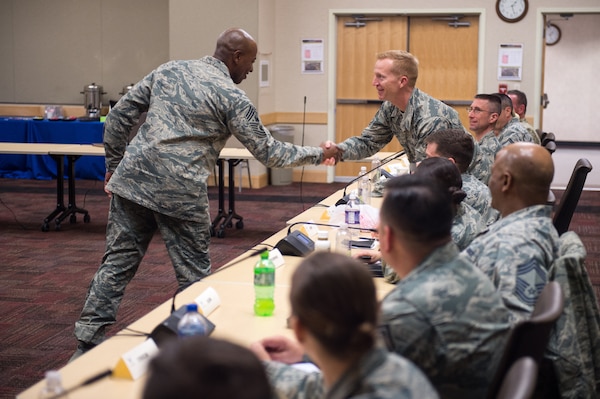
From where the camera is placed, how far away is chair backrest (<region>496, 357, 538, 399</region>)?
1630 mm

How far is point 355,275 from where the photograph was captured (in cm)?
158

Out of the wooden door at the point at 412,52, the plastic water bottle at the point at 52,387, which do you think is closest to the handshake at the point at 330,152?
the plastic water bottle at the point at 52,387

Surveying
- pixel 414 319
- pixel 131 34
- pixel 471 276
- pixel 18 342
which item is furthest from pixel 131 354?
pixel 131 34

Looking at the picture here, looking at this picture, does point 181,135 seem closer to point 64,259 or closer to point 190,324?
point 190,324

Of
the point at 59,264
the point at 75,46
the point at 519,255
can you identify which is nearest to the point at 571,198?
the point at 519,255

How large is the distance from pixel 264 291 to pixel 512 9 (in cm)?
858

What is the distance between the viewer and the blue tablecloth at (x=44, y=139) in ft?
36.0

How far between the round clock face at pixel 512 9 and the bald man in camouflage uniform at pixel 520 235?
8168 millimetres

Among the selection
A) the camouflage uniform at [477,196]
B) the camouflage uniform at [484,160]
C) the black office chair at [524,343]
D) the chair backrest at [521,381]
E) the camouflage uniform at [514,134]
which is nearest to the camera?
the chair backrest at [521,381]

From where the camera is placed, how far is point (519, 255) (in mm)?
2500

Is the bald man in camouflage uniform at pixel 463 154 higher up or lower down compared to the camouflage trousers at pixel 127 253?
higher up

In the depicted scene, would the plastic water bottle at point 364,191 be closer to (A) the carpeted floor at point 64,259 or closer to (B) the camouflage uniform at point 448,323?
(A) the carpeted floor at point 64,259

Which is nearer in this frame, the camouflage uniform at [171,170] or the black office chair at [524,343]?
the black office chair at [524,343]

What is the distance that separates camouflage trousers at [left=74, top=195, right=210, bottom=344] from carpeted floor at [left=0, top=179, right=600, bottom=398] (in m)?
0.48
